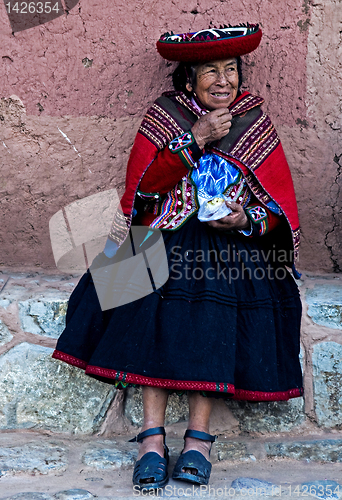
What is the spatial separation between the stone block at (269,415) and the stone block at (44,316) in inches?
34.9

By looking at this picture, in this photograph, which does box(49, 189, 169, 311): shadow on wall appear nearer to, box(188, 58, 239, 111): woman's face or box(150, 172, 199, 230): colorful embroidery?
box(150, 172, 199, 230): colorful embroidery

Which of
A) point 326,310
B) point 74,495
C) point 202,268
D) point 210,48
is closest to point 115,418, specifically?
point 74,495

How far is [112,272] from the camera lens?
257 cm

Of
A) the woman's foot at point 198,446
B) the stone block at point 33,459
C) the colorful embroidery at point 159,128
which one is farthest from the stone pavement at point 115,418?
the colorful embroidery at point 159,128

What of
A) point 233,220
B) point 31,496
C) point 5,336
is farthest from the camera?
point 5,336

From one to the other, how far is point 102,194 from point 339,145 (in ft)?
4.18

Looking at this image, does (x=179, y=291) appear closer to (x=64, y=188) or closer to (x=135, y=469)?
(x=135, y=469)

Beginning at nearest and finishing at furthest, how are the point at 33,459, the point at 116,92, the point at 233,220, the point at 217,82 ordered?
1. the point at 33,459
2. the point at 233,220
3. the point at 217,82
4. the point at 116,92

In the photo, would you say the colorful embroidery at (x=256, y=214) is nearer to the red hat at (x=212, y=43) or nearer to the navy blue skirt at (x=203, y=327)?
the navy blue skirt at (x=203, y=327)

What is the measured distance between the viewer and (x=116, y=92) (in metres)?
2.98

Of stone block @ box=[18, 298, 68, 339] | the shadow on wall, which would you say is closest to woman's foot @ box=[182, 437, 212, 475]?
the shadow on wall

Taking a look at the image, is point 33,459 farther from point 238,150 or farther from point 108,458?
point 238,150

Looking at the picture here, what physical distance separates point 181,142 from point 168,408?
1.17 m

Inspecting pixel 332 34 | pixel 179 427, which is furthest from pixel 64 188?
pixel 332 34
